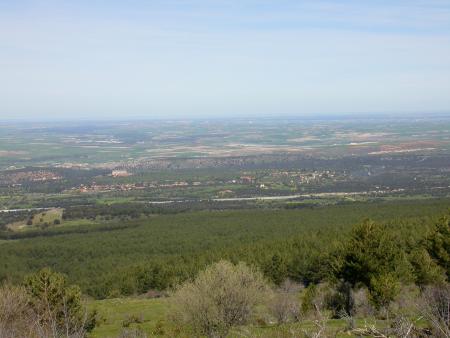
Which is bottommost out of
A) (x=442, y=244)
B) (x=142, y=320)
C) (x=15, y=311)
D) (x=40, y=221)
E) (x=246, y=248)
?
(x=40, y=221)

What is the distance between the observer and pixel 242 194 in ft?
384

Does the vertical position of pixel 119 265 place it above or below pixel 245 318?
below

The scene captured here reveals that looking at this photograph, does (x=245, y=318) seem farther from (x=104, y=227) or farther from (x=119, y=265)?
(x=104, y=227)

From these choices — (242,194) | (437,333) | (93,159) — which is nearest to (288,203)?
(242,194)

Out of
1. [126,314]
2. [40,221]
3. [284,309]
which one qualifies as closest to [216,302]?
[284,309]

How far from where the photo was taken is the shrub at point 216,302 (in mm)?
24734

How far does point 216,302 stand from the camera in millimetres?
25078

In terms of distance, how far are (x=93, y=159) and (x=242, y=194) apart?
3697 inches

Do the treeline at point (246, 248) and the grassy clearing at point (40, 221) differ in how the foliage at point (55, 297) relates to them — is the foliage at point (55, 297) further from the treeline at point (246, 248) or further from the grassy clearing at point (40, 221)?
the grassy clearing at point (40, 221)

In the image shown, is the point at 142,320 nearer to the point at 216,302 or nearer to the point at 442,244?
the point at 216,302

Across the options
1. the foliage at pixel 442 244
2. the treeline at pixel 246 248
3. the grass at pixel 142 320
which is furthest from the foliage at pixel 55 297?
the foliage at pixel 442 244

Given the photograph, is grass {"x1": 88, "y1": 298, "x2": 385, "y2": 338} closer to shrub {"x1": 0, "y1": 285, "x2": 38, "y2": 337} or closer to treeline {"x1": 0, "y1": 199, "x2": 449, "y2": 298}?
treeline {"x1": 0, "y1": 199, "x2": 449, "y2": 298}

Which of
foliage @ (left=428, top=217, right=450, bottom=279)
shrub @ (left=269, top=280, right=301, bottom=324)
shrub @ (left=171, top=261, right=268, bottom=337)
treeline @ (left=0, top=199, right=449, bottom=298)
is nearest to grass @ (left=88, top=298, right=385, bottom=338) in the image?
shrub @ (left=171, top=261, right=268, bottom=337)

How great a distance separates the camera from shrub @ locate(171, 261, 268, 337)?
2473 centimetres
